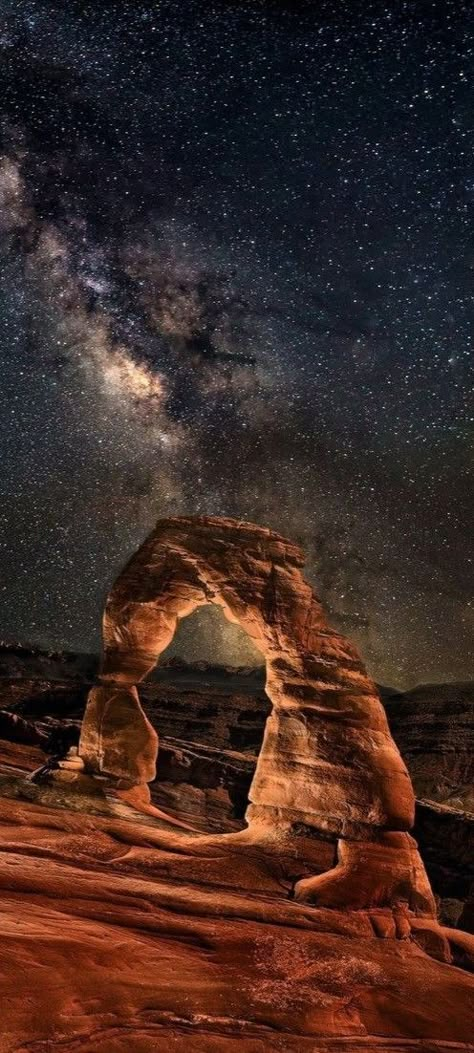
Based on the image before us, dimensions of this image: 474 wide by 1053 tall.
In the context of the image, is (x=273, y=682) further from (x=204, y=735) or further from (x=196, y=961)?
(x=204, y=735)

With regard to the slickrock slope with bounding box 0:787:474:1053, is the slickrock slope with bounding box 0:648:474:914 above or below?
above

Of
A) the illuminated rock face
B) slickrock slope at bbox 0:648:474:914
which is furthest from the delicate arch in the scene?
slickrock slope at bbox 0:648:474:914

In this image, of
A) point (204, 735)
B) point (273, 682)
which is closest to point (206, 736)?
point (204, 735)

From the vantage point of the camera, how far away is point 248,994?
620 centimetres

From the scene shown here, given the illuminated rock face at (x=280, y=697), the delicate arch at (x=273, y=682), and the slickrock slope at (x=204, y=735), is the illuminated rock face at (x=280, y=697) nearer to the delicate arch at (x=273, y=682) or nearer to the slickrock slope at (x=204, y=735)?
the delicate arch at (x=273, y=682)

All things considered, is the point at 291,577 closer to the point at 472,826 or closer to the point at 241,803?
the point at 241,803

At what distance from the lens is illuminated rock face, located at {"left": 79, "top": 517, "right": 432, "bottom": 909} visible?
409 inches

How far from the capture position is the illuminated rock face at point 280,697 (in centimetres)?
1039

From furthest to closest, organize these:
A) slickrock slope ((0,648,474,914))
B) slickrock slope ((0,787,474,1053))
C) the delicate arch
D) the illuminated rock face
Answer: slickrock slope ((0,648,474,914)), the delicate arch, the illuminated rock face, slickrock slope ((0,787,474,1053))

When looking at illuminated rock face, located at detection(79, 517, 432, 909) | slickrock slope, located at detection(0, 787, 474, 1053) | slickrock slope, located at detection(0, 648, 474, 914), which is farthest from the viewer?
slickrock slope, located at detection(0, 648, 474, 914)

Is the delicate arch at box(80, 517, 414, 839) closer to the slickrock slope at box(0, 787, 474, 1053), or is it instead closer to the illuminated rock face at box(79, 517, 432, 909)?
the illuminated rock face at box(79, 517, 432, 909)

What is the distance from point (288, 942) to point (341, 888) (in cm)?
201

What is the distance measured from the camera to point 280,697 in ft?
38.7

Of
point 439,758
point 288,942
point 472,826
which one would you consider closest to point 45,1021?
point 288,942
